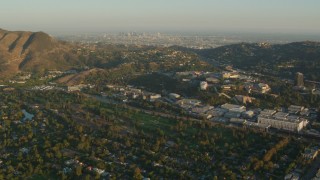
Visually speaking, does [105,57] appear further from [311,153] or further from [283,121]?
[311,153]

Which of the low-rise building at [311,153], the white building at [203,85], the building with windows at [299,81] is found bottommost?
the low-rise building at [311,153]

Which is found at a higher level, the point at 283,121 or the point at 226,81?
the point at 226,81

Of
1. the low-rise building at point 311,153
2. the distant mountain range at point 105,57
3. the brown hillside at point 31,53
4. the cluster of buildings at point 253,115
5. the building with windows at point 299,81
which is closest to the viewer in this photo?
the low-rise building at point 311,153

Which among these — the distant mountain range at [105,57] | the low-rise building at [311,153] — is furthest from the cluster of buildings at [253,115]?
the distant mountain range at [105,57]

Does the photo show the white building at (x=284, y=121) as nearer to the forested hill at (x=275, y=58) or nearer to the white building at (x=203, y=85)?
the white building at (x=203, y=85)

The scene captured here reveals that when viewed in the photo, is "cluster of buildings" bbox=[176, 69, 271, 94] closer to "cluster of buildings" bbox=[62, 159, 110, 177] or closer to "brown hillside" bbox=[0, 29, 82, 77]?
"cluster of buildings" bbox=[62, 159, 110, 177]

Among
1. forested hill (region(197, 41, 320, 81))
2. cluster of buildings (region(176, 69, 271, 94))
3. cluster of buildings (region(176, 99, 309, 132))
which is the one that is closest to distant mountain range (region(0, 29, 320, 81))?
forested hill (region(197, 41, 320, 81))

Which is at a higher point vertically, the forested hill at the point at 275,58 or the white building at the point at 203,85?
the forested hill at the point at 275,58

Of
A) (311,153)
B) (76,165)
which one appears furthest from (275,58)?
(76,165)

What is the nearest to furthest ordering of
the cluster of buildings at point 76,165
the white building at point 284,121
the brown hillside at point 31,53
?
the cluster of buildings at point 76,165 < the white building at point 284,121 < the brown hillside at point 31,53
